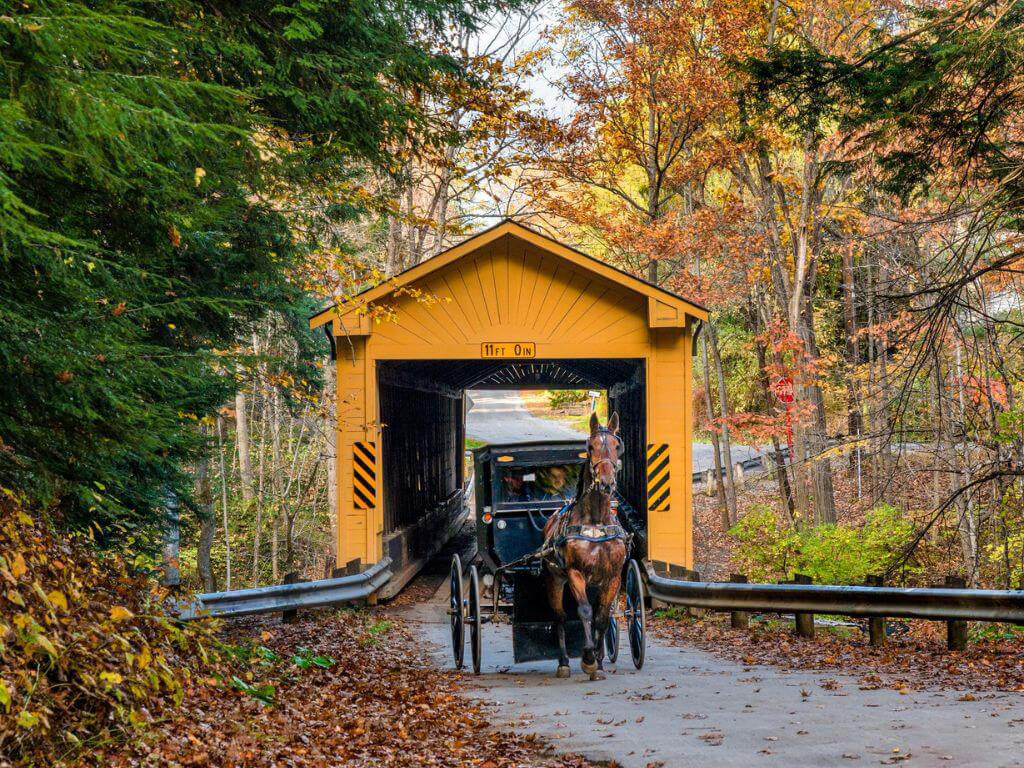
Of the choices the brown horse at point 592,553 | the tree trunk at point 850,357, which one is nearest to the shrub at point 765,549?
the tree trunk at point 850,357

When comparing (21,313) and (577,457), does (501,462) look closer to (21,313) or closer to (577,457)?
(577,457)

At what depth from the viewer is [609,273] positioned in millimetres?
15281

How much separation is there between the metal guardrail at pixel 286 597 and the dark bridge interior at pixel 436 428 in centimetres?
320

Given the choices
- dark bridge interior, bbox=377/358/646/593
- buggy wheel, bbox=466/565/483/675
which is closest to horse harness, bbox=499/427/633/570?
buggy wheel, bbox=466/565/483/675

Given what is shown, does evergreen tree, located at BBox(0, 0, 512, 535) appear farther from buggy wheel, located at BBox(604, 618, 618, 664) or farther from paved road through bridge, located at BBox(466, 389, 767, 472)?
paved road through bridge, located at BBox(466, 389, 767, 472)

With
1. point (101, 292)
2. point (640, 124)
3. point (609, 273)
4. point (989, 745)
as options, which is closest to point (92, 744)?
point (101, 292)

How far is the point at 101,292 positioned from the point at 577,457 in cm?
827

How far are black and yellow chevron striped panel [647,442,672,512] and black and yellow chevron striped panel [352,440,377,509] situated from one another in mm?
4318

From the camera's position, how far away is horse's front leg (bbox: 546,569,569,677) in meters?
9.56

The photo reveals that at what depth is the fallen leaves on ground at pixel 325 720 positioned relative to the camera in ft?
19.0

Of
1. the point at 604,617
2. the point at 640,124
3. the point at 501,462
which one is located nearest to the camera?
the point at 604,617

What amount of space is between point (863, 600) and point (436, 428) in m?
15.0

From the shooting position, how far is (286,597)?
11.4 meters

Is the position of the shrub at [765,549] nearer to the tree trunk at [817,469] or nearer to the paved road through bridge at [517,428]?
the tree trunk at [817,469]
